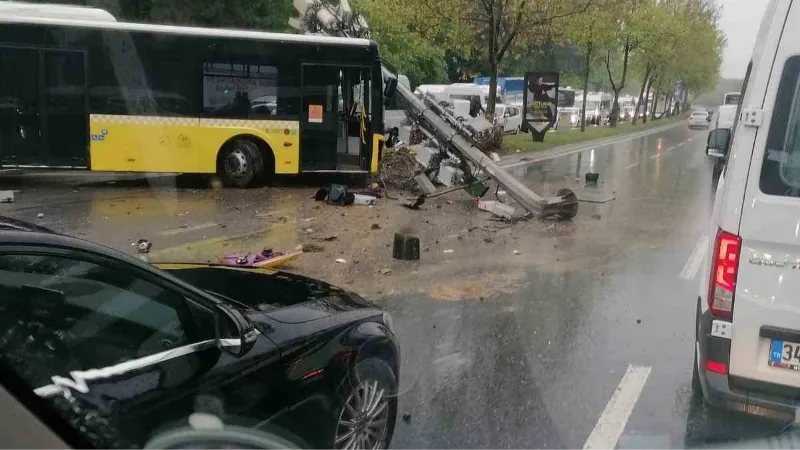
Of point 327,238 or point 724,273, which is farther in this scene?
point 327,238

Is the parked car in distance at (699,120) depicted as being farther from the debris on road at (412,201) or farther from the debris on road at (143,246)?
the debris on road at (143,246)

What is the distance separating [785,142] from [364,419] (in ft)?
8.07

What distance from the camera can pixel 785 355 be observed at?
3.66 m

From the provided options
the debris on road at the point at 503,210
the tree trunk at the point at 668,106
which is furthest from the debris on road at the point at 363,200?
the tree trunk at the point at 668,106

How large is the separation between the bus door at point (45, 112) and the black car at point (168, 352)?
1111cm

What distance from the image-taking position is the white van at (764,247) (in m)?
3.59

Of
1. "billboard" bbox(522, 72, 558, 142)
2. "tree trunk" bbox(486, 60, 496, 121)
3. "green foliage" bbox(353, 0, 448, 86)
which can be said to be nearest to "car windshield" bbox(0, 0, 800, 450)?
"green foliage" bbox(353, 0, 448, 86)

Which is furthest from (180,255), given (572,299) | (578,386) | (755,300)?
(755,300)

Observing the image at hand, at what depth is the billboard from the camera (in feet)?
95.3

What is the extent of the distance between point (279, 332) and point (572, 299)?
485 centimetres

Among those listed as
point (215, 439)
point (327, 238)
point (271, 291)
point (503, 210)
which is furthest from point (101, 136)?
point (215, 439)

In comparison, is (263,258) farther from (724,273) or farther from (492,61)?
(492,61)

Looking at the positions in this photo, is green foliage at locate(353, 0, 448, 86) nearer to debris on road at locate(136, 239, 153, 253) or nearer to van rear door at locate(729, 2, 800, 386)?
debris on road at locate(136, 239, 153, 253)

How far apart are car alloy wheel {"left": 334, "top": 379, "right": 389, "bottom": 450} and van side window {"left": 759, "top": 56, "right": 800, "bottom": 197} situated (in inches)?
85.6
